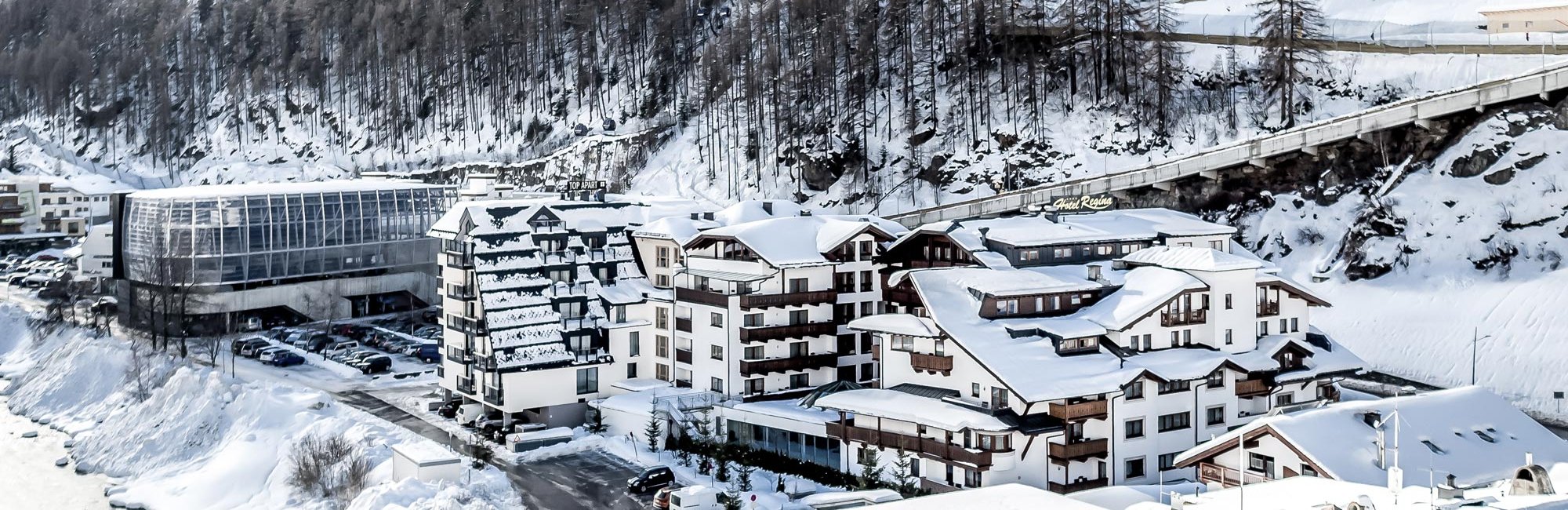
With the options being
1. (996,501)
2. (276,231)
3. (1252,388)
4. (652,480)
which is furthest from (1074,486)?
(276,231)

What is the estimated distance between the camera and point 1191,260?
51.1 m

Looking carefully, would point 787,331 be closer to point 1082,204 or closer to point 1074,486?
point 1074,486

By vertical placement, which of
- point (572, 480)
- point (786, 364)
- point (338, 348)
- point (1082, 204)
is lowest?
point (572, 480)

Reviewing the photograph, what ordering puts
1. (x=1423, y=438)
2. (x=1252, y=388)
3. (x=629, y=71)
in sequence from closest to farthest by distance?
(x=1423, y=438), (x=1252, y=388), (x=629, y=71)

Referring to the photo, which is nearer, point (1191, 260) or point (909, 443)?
point (909, 443)

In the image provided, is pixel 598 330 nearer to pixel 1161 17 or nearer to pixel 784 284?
pixel 784 284

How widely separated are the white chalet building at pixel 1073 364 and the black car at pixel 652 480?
5988 millimetres

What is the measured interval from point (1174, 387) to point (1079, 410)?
15.9ft

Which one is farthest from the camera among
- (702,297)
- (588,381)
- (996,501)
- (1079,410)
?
(588,381)

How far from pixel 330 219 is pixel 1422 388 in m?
65.7

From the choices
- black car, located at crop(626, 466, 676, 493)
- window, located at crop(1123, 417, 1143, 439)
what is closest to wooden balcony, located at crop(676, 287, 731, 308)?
black car, located at crop(626, 466, 676, 493)

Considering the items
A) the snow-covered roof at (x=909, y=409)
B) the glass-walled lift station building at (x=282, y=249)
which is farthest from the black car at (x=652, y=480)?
the glass-walled lift station building at (x=282, y=249)

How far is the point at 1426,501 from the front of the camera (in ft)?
92.4

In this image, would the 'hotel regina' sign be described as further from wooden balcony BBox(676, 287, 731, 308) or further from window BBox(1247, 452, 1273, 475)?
window BBox(1247, 452, 1273, 475)
